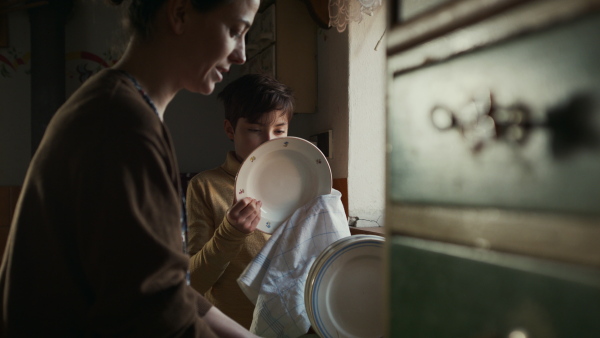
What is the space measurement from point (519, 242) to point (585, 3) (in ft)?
0.55

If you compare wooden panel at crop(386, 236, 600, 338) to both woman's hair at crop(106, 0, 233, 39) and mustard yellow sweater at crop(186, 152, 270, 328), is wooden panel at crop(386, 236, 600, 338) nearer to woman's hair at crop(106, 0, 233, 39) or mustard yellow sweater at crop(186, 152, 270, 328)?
woman's hair at crop(106, 0, 233, 39)

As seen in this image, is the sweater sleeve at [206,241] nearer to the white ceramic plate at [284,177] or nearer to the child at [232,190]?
the child at [232,190]

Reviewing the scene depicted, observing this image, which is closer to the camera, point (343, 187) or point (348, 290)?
point (348, 290)

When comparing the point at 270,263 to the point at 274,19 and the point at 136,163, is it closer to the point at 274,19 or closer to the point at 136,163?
the point at 136,163

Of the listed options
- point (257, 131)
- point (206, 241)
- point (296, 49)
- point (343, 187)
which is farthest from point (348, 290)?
point (296, 49)

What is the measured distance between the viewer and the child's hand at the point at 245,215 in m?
1.27

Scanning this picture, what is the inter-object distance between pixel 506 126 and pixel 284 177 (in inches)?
46.2

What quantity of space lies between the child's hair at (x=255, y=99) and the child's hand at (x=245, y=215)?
0.30 metres

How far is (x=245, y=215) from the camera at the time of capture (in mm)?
1275

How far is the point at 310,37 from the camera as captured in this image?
102 inches

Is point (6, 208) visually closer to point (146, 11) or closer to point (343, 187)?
point (343, 187)

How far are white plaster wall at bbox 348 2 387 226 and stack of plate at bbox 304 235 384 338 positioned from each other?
3.52ft

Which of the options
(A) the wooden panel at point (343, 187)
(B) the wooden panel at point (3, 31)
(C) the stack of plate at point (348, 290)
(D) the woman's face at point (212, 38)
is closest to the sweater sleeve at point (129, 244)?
(D) the woman's face at point (212, 38)

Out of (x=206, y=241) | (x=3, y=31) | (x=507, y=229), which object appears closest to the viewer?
(x=507, y=229)
